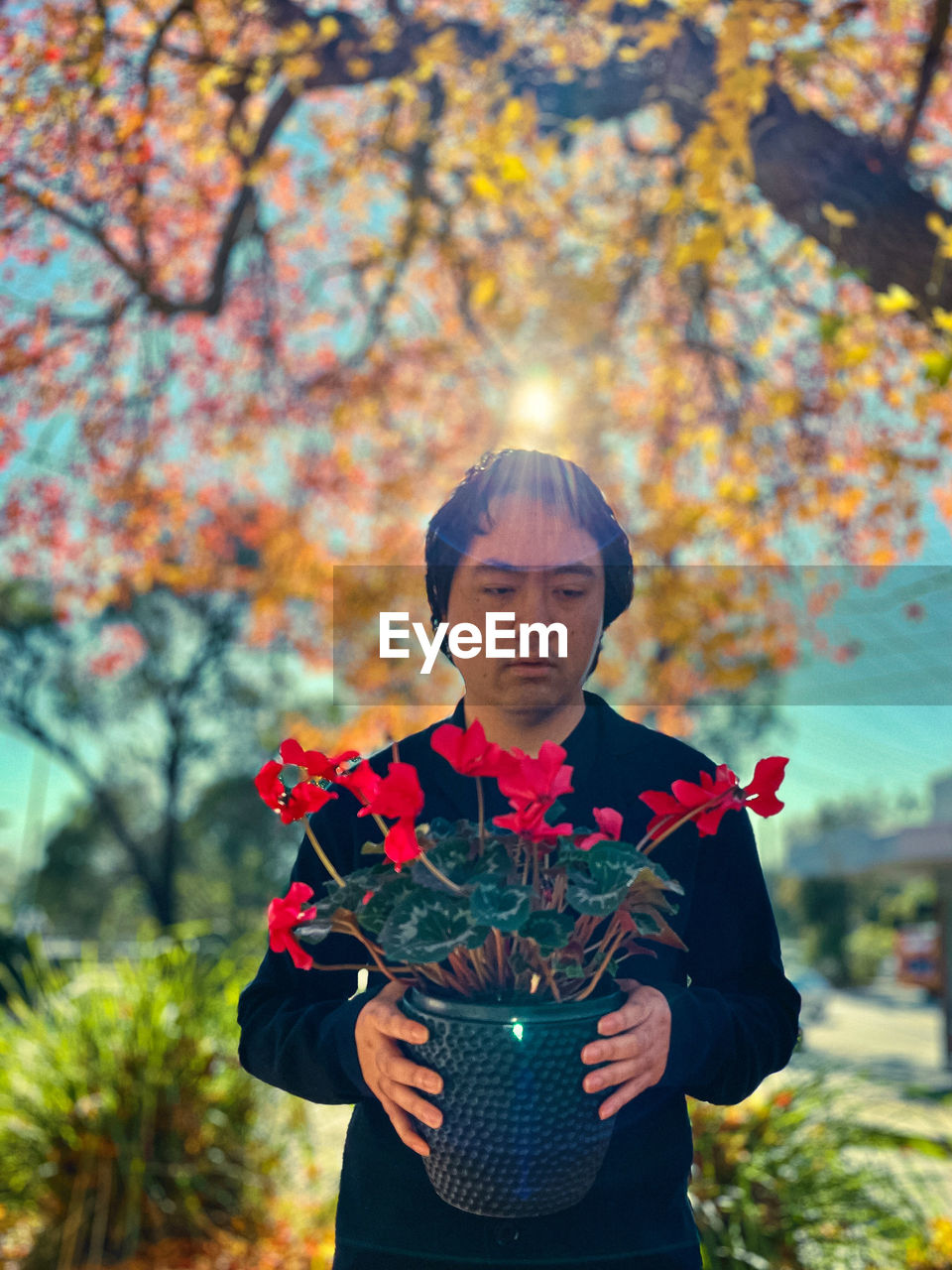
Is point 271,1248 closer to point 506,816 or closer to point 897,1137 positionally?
point 897,1137

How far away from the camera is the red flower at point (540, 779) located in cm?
92

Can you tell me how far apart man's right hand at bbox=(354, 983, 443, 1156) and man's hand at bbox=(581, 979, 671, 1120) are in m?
0.15

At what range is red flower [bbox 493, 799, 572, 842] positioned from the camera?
3.06 ft

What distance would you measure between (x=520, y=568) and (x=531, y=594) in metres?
0.04

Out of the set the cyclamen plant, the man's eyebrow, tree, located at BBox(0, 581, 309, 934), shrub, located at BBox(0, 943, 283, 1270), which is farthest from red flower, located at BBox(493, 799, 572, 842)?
Answer: tree, located at BBox(0, 581, 309, 934)

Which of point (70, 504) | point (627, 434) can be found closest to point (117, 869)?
point (70, 504)

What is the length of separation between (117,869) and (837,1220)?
22.0 m

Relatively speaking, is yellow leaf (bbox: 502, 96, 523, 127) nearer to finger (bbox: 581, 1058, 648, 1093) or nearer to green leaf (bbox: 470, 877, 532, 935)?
green leaf (bbox: 470, 877, 532, 935)

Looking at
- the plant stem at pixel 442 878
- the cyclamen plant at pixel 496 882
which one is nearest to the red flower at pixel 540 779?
the cyclamen plant at pixel 496 882

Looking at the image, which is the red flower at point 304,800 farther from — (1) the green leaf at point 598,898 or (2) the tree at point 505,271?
(2) the tree at point 505,271

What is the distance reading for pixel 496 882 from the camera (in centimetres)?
95

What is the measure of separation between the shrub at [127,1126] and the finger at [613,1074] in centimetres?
285

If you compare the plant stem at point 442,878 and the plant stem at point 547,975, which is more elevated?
Answer: the plant stem at point 442,878
